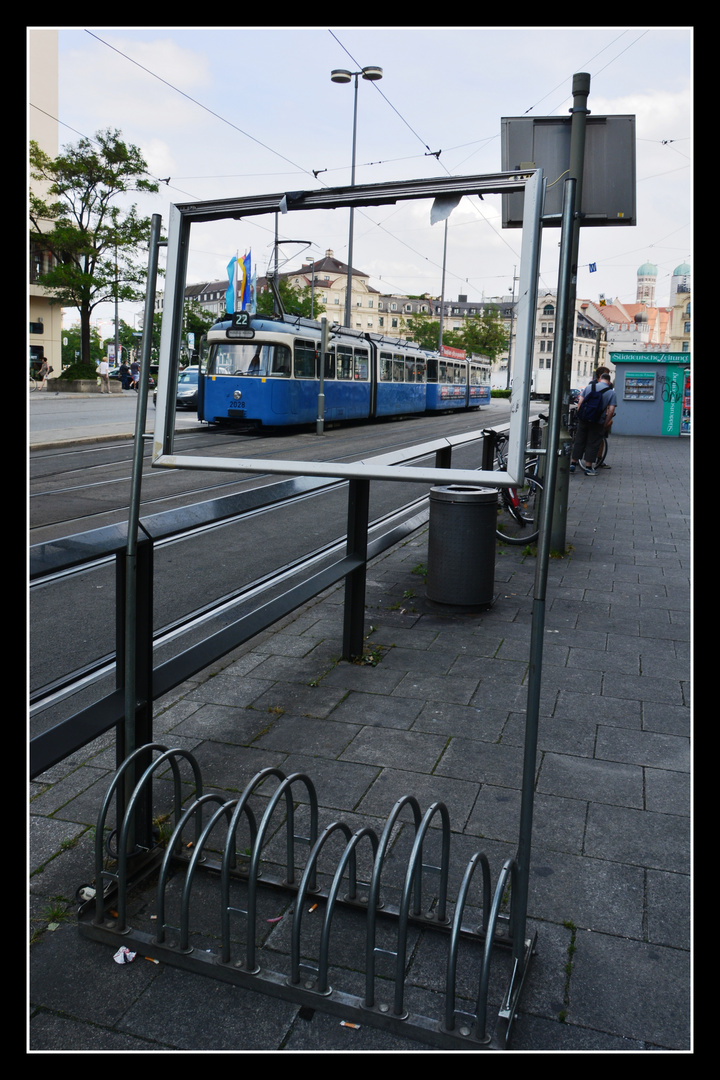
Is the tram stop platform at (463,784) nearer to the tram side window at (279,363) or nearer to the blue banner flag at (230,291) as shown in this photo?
the blue banner flag at (230,291)

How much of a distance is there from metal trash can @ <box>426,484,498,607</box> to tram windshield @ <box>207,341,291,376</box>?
14.3 metres

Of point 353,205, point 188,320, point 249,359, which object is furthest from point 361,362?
point 249,359

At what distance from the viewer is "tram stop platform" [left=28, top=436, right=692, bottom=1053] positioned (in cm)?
245

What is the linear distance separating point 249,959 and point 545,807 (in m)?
1.55

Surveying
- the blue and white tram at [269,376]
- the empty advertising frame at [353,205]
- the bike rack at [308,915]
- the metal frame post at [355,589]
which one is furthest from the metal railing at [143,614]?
the blue and white tram at [269,376]

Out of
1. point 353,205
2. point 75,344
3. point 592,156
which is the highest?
point 75,344

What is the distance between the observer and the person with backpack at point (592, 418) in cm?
1513

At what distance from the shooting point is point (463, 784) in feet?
12.6

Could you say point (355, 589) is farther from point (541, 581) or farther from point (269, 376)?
point (269, 376)

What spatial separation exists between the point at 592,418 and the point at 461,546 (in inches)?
386

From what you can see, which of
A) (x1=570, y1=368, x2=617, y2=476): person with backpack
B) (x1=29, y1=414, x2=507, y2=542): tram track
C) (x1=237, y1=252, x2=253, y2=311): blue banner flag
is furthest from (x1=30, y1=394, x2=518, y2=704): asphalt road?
(x1=570, y1=368, x2=617, y2=476): person with backpack

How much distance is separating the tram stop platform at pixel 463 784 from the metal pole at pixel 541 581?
0.29 m

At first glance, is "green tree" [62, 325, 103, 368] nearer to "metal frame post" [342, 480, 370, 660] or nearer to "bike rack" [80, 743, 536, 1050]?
"metal frame post" [342, 480, 370, 660]

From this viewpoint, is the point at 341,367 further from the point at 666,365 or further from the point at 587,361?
the point at 587,361
